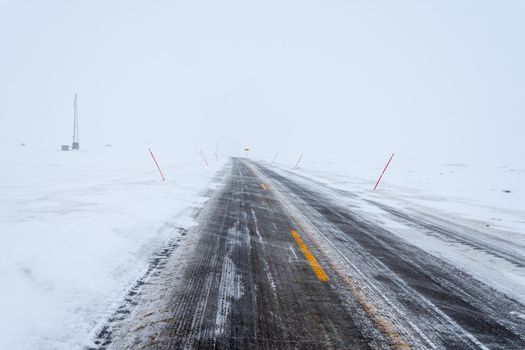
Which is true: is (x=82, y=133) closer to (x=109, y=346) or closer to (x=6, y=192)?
(x=6, y=192)

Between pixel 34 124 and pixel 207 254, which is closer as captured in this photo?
pixel 207 254

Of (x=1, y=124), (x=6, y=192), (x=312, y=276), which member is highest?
(x=312, y=276)

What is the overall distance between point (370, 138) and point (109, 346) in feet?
506

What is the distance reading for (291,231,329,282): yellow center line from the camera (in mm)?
4352

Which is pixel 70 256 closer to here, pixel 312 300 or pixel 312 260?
pixel 312 300

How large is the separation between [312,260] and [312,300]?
4.54ft

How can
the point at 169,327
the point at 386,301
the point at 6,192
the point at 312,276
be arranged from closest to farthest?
the point at 169,327 < the point at 386,301 < the point at 312,276 < the point at 6,192

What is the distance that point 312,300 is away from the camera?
3.62 metres

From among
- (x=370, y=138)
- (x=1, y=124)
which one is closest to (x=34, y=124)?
(x=1, y=124)

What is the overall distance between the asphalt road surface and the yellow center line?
0.02 metres

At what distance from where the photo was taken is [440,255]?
597cm

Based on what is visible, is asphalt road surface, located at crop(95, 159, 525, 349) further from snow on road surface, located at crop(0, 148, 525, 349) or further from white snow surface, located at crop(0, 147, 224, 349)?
white snow surface, located at crop(0, 147, 224, 349)

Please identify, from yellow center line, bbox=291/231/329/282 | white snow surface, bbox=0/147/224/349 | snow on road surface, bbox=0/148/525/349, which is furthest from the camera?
yellow center line, bbox=291/231/329/282

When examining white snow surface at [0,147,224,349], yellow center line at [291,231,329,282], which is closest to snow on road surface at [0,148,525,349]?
white snow surface at [0,147,224,349]
